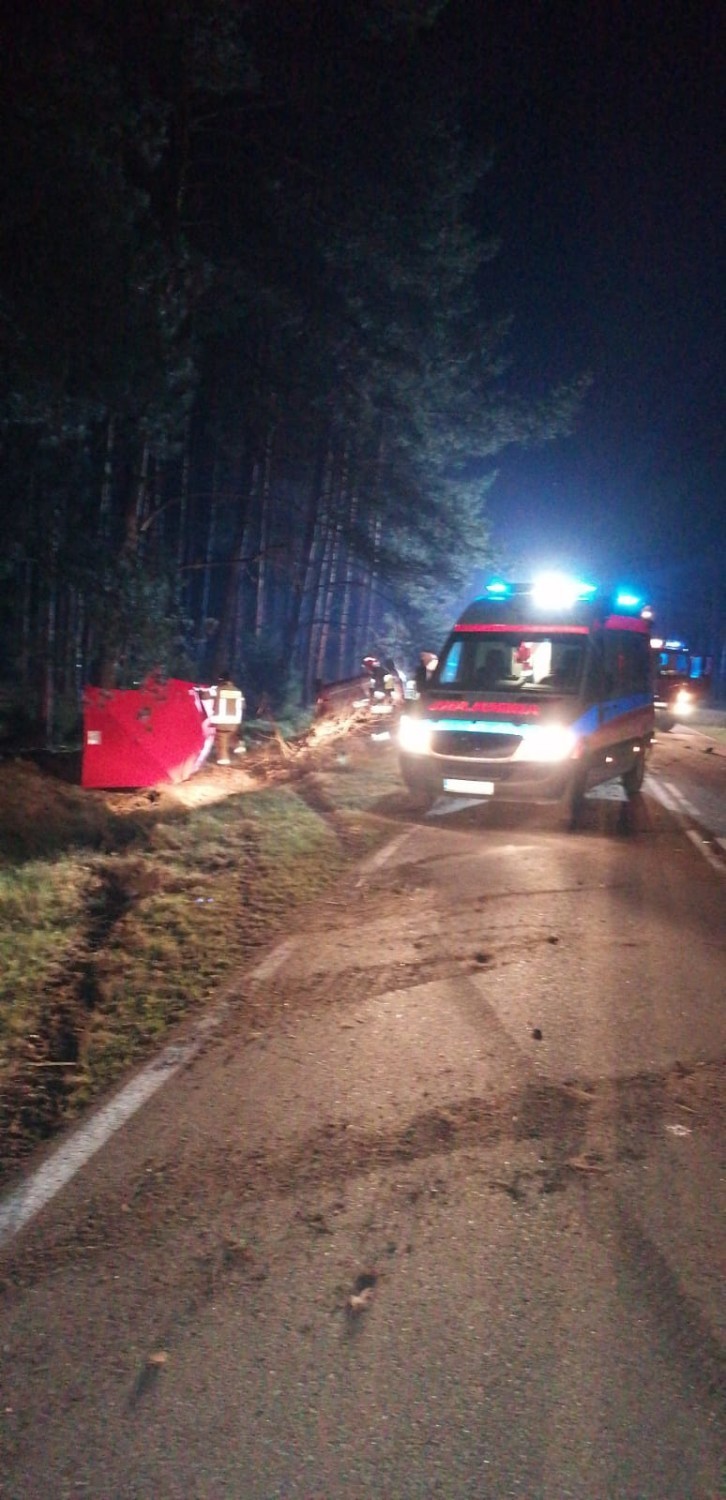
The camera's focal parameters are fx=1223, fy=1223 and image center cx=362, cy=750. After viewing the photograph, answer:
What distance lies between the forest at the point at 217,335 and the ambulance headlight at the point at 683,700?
262 inches

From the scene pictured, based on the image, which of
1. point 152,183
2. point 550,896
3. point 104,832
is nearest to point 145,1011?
point 550,896

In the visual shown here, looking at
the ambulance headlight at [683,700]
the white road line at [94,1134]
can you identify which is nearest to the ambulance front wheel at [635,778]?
the white road line at [94,1134]

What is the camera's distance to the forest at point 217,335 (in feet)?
48.1

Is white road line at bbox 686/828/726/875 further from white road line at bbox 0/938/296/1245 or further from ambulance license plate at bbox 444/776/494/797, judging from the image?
white road line at bbox 0/938/296/1245

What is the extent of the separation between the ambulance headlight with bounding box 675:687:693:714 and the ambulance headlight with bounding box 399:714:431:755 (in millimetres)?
15954

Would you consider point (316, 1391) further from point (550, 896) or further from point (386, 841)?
point (386, 841)

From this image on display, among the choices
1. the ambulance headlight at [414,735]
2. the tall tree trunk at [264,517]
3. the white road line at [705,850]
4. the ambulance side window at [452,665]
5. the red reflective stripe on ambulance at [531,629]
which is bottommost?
the white road line at [705,850]

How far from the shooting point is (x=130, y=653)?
61.4ft

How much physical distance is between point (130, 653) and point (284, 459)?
12.9 meters

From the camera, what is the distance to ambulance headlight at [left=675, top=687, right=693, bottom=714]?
2800cm

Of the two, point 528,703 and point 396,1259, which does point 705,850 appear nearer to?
point 528,703

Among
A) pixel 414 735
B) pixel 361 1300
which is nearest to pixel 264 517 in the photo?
pixel 414 735

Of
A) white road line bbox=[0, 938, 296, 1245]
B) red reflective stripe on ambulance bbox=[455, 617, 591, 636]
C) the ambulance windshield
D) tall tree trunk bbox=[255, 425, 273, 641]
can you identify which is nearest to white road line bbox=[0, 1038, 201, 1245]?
white road line bbox=[0, 938, 296, 1245]

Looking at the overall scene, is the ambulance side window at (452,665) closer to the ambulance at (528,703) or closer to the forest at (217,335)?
the ambulance at (528,703)
